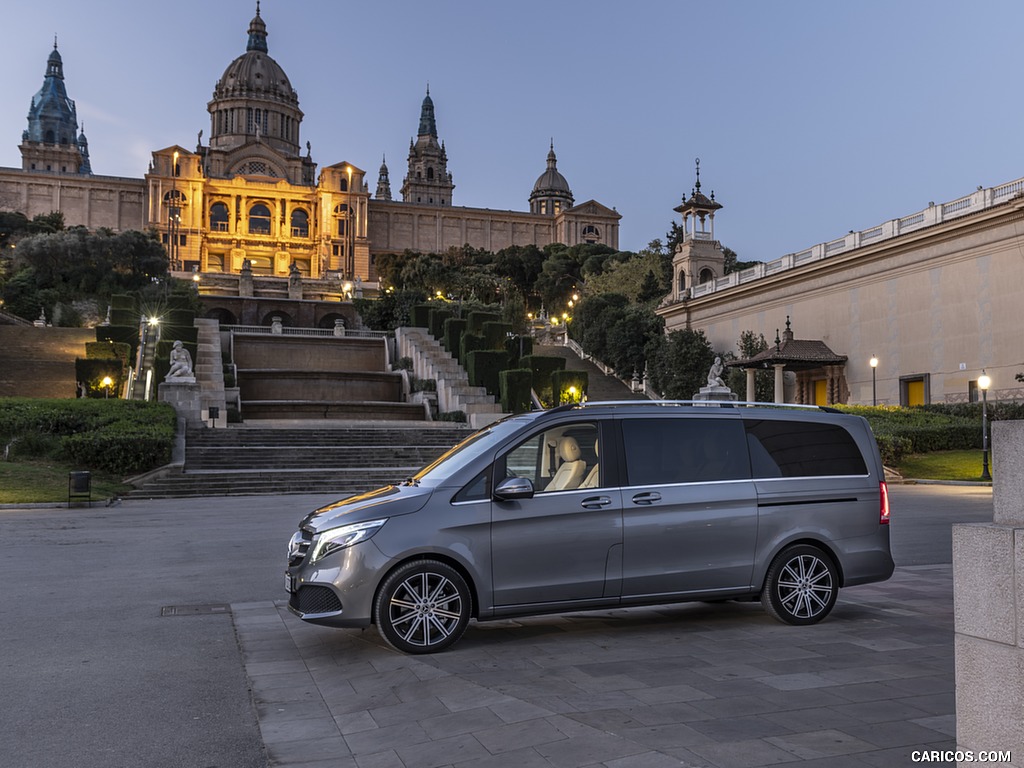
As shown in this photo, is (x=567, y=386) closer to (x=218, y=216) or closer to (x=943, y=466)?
(x=943, y=466)

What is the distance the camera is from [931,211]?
139ft

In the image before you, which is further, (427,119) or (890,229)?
(427,119)

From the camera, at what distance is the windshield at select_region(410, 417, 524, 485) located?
6996 mm

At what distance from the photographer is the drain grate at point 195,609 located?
822cm

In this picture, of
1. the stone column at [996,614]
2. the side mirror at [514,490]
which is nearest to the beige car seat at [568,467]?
the side mirror at [514,490]

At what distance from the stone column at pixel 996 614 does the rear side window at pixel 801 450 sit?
13.9ft

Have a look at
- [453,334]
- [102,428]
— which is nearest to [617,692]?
[102,428]

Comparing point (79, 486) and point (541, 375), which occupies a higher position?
point (541, 375)

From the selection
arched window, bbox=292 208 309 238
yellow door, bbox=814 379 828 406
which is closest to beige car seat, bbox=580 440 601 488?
yellow door, bbox=814 379 828 406

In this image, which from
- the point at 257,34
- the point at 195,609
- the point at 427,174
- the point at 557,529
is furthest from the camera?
the point at 427,174

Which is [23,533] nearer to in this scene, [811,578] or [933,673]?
[811,578]

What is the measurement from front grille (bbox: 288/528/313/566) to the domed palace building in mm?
104795

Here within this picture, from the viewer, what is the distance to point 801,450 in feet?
25.7

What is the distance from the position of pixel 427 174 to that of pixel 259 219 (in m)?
42.1
